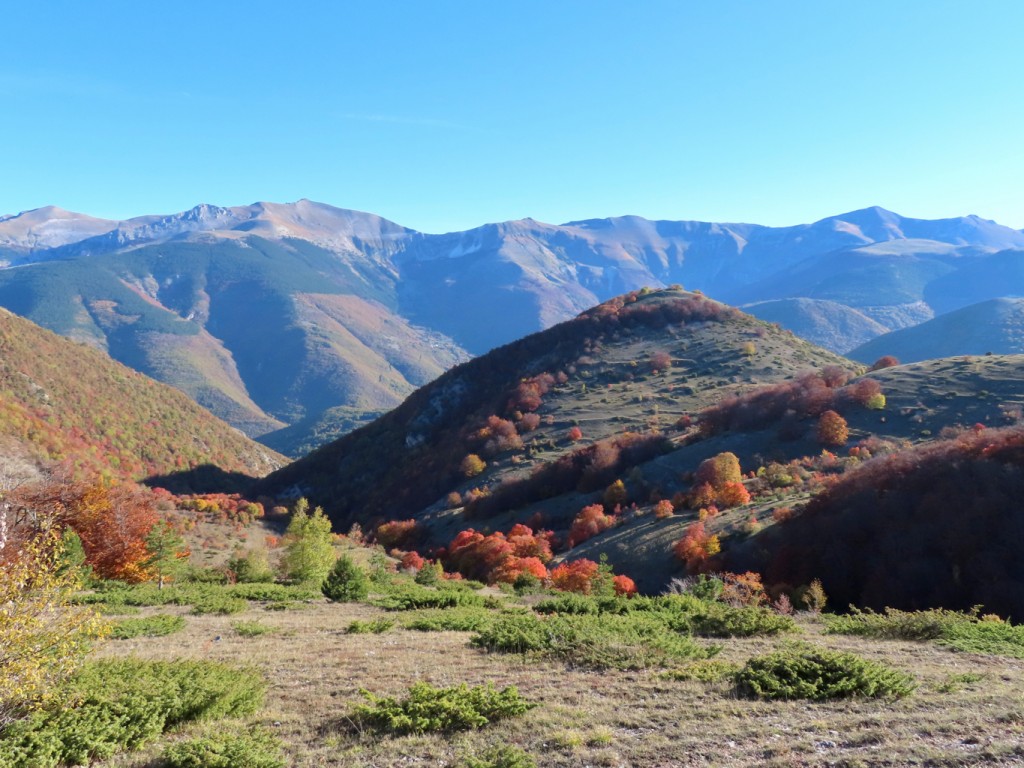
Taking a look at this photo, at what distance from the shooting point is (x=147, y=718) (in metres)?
10.8

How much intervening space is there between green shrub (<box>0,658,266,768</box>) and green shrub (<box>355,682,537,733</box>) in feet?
9.59

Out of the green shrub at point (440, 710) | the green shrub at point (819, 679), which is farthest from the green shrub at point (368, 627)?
the green shrub at point (819, 679)

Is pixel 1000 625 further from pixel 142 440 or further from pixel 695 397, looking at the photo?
pixel 142 440

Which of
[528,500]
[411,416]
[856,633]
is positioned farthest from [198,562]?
[411,416]

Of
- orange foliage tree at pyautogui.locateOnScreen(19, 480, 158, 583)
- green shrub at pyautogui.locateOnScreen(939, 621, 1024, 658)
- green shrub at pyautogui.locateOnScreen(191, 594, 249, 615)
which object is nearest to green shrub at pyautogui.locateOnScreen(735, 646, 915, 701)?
green shrub at pyautogui.locateOnScreen(939, 621, 1024, 658)

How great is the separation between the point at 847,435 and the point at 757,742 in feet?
210

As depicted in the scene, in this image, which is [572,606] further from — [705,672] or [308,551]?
[308,551]

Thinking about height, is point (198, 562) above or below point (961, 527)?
below

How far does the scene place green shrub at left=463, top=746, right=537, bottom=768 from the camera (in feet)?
29.6

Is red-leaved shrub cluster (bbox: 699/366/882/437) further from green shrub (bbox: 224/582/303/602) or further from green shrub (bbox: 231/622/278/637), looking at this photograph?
green shrub (bbox: 231/622/278/637)

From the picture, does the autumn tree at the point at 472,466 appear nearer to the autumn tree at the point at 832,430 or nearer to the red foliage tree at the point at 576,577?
the autumn tree at the point at 832,430

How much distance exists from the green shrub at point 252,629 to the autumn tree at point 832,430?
60748mm

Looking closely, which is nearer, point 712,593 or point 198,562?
point 712,593

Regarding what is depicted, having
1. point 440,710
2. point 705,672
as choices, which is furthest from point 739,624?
point 440,710
